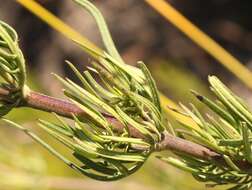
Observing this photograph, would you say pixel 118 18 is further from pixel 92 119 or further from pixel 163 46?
pixel 92 119

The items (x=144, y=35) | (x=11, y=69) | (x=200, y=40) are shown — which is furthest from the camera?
(x=144, y=35)

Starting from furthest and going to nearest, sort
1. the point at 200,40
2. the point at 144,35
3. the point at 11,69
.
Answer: the point at 144,35 < the point at 200,40 < the point at 11,69

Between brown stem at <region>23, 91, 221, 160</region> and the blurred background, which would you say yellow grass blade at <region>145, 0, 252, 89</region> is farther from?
the blurred background

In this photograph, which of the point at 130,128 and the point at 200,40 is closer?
the point at 130,128

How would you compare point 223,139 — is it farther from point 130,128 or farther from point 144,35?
point 144,35

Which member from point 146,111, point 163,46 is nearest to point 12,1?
point 163,46

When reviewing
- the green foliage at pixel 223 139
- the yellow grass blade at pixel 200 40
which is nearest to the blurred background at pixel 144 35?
the yellow grass blade at pixel 200 40

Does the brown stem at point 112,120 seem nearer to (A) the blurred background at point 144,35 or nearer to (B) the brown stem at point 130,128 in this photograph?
(B) the brown stem at point 130,128

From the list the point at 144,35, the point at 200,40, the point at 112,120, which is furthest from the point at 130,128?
the point at 144,35

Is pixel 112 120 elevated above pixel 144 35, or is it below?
below
